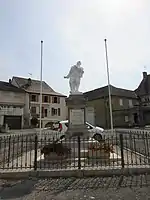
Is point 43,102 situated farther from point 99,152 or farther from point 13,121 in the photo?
point 99,152

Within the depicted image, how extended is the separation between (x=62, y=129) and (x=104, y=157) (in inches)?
353

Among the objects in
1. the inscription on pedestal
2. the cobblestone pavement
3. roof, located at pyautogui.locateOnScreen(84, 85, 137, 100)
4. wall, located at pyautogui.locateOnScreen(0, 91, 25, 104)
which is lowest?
the cobblestone pavement

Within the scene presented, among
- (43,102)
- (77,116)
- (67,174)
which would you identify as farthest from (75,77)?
(43,102)

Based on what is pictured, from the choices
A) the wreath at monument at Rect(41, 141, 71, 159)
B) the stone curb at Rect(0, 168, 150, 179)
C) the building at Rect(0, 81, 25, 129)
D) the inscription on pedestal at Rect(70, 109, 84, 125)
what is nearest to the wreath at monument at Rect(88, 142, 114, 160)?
the wreath at monument at Rect(41, 141, 71, 159)

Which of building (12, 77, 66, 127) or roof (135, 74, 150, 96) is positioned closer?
building (12, 77, 66, 127)

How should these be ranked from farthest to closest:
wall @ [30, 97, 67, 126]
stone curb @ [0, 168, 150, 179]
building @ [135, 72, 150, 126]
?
1. wall @ [30, 97, 67, 126]
2. building @ [135, 72, 150, 126]
3. stone curb @ [0, 168, 150, 179]

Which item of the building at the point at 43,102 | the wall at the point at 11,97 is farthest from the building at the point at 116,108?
the wall at the point at 11,97

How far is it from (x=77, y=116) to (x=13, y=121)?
31.2 m

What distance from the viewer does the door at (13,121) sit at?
39025mm

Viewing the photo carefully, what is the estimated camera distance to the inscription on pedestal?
1152 cm

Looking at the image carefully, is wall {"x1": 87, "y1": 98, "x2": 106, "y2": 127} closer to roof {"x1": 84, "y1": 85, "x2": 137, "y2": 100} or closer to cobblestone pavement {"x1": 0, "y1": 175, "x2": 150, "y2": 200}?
roof {"x1": 84, "y1": 85, "x2": 137, "y2": 100}

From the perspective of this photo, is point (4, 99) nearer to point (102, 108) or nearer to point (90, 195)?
point (102, 108)

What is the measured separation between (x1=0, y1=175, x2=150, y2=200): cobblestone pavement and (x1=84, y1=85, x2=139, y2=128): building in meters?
37.1

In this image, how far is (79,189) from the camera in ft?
16.1
